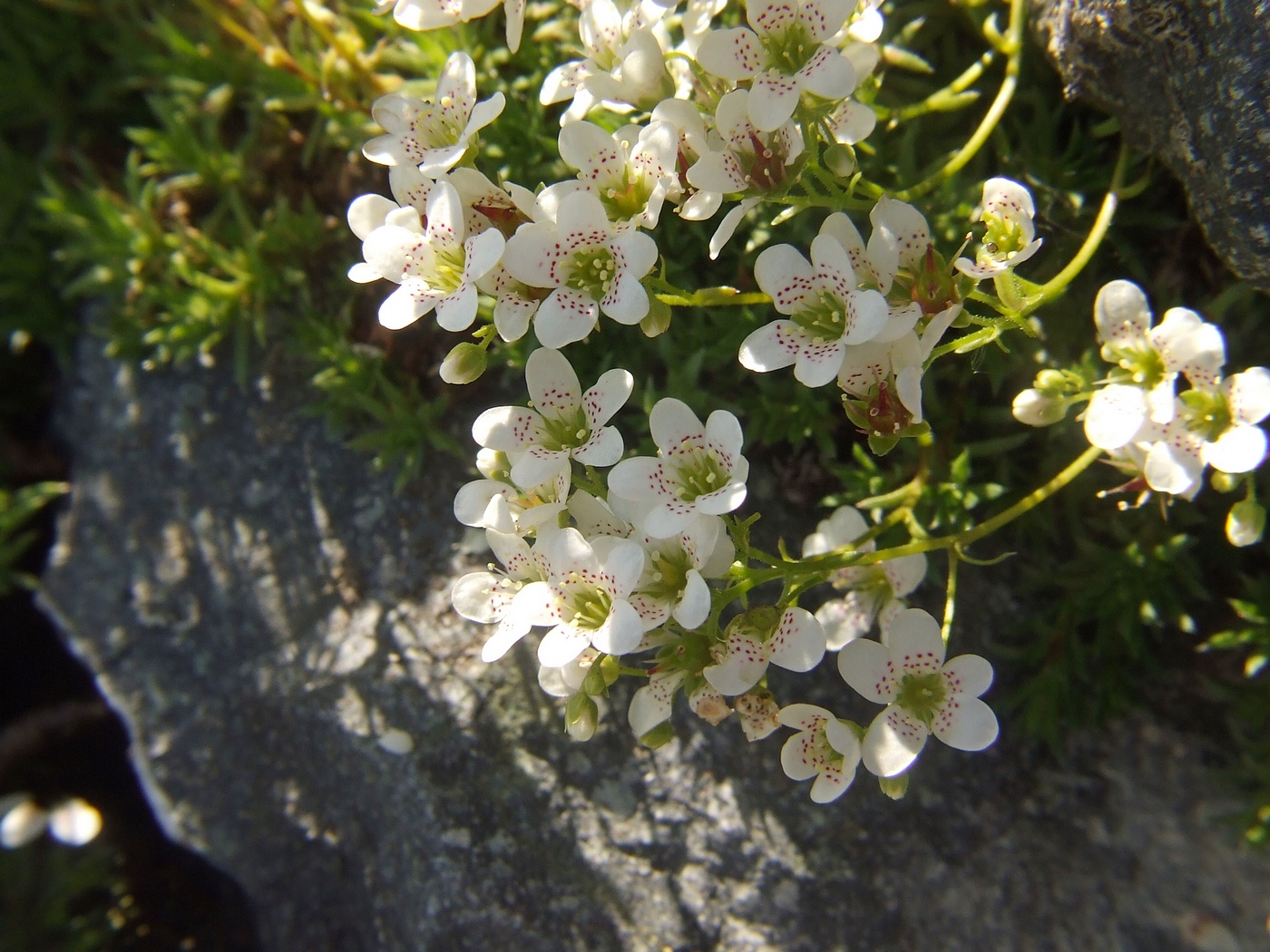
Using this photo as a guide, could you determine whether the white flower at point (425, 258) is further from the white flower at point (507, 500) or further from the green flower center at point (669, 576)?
the green flower center at point (669, 576)

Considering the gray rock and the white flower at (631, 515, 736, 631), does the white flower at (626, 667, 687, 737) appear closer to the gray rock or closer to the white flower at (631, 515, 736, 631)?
the white flower at (631, 515, 736, 631)

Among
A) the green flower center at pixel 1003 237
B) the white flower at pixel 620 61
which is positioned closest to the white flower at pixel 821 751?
the green flower center at pixel 1003 237

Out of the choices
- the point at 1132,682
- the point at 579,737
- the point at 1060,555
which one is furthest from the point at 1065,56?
the point at 579,737

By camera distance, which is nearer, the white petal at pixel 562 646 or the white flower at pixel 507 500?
the white petal at pixel 562 646

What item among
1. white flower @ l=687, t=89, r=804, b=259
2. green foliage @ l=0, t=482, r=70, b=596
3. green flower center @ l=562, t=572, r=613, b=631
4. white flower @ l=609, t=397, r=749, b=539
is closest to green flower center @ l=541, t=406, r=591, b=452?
white flower @ l=609, t=397, r=749, b=539

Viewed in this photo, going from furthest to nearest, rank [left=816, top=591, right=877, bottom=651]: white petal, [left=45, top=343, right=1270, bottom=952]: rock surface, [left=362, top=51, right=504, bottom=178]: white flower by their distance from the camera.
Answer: [left=45, top=343, right=1270, bottom=952]: rock surface, [left=816, top=591, right=877, bottom=651]: white petal, [left=362, top=51, right=504, bottom=178]: white flower

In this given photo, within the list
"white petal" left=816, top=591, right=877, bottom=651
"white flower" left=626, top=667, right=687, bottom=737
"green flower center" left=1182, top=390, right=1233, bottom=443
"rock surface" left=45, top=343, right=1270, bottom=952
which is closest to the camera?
"green flower center" left=1182, top=390, right=1233, bottom=443

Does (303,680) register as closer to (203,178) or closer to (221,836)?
(221,836)
